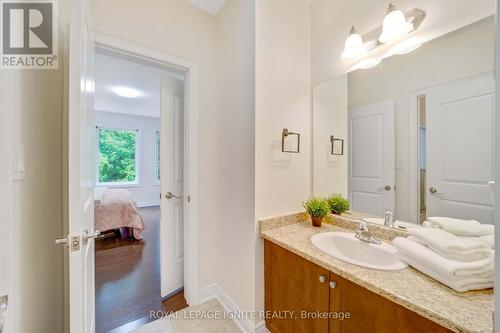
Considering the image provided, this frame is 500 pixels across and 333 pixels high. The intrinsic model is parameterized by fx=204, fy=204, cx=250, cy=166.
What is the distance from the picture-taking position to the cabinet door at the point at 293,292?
1.04 metres

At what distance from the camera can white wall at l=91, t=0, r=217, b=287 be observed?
146 cm

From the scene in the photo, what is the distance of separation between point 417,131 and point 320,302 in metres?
1.09

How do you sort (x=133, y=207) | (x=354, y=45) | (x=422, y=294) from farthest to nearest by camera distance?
(x=133, y=207), (x=354, y=45), (x=422, y=294)

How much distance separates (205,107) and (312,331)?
1.75 m

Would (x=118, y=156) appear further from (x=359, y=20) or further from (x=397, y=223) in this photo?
(x=397, y=223)

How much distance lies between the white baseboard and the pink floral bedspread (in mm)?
1918

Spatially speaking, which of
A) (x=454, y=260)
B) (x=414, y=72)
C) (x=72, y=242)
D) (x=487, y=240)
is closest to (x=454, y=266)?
(x=454, y=260)

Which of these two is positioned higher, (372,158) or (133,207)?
(372,158)

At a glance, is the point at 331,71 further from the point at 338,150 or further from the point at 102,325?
the point at 102,325

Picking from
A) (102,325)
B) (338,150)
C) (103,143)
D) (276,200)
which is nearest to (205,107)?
(276,200)

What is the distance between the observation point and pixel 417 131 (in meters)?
1.18

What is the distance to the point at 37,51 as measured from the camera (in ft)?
3.23

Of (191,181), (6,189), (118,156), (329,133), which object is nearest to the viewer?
(6,189)

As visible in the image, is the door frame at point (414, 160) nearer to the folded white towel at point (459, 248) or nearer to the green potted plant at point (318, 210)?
the folded white towel at point (459, 248)
